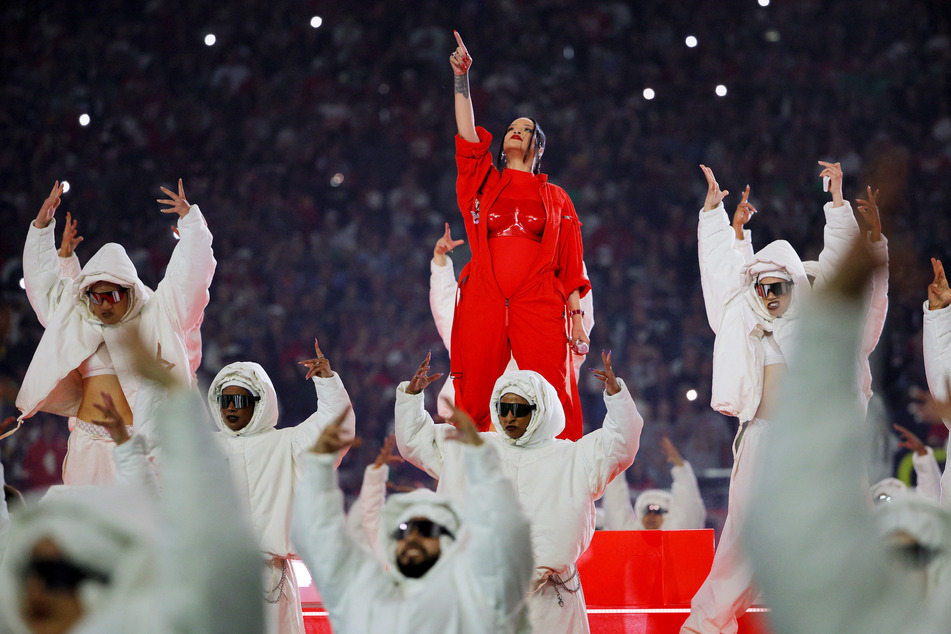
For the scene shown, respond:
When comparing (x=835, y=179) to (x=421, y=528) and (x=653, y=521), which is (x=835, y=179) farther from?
(x=653, y=521)

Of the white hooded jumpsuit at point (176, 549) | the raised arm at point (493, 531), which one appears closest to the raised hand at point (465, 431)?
the raised arm at point (493, 531)

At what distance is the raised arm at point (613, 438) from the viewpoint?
9.98 feet

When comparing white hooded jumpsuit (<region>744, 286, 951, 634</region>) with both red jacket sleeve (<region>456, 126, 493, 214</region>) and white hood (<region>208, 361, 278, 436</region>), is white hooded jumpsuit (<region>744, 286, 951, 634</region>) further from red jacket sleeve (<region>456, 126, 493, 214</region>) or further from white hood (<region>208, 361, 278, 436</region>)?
red jacket sleeve (<region>456, 126, 493, 214</region>)

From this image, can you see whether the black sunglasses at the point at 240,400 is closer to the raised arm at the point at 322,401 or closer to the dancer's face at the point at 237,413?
the dancer's face at the point at 237,413

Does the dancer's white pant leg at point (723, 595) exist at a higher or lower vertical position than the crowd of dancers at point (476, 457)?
lower

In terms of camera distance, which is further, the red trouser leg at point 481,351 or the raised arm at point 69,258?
the raised arm at point 69,258

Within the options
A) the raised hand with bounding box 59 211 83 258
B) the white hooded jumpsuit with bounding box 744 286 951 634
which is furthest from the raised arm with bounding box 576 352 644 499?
the raised hand with bounding box 59 211 83 258

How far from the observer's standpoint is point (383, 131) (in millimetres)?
8688

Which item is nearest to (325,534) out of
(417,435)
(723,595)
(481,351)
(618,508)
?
(417,435)

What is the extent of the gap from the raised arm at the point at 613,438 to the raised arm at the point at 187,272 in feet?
6.01

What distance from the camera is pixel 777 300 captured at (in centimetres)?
382

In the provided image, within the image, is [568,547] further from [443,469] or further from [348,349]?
[348,349]

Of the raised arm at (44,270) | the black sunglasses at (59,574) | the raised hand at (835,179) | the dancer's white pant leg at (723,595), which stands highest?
the raised hand at (835,179)

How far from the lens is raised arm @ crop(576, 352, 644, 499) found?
3.04m
